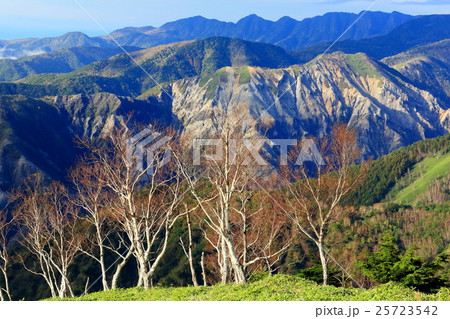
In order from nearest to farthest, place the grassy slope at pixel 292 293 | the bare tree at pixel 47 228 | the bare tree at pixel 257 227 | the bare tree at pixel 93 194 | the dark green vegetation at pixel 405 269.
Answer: the grassy slope at pixel 292 293, the dark green vegetation at pixel 405 269, the bare tree at pixel 93 194, the bare tree at pixel 257 227, the bare tree at pixel 47 228

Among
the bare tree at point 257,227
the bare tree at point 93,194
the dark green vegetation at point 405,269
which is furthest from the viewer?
the bare tree at point 257,227

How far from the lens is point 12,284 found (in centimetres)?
10231

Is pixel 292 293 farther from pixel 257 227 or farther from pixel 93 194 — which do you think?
pixel 257 227

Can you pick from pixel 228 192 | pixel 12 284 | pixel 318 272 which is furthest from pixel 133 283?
pixel 228 192

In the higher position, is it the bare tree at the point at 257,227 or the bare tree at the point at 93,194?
the bare tree at the point at 93,194

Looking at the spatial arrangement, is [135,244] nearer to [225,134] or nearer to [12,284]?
[225,134]

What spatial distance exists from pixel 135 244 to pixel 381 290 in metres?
16.8

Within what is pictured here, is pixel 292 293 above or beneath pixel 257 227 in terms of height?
above

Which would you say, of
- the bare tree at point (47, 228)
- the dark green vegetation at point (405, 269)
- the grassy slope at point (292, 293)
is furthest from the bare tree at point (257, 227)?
the bare tree at point (47, 228)

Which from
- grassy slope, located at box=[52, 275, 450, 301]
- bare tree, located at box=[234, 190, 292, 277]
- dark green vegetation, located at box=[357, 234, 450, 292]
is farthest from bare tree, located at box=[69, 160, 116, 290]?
dark green vegetation, located at box=[357, 234, 450, 292]

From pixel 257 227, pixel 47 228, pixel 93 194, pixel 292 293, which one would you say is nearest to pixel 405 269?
pixel 292 293

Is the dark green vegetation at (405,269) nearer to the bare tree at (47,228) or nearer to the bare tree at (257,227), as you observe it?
the bare tree at (257,227)

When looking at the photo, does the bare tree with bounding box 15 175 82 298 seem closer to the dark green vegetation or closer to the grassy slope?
the grassy slope

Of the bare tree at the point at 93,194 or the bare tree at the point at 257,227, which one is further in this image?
the bare tree at the point at 257,227
